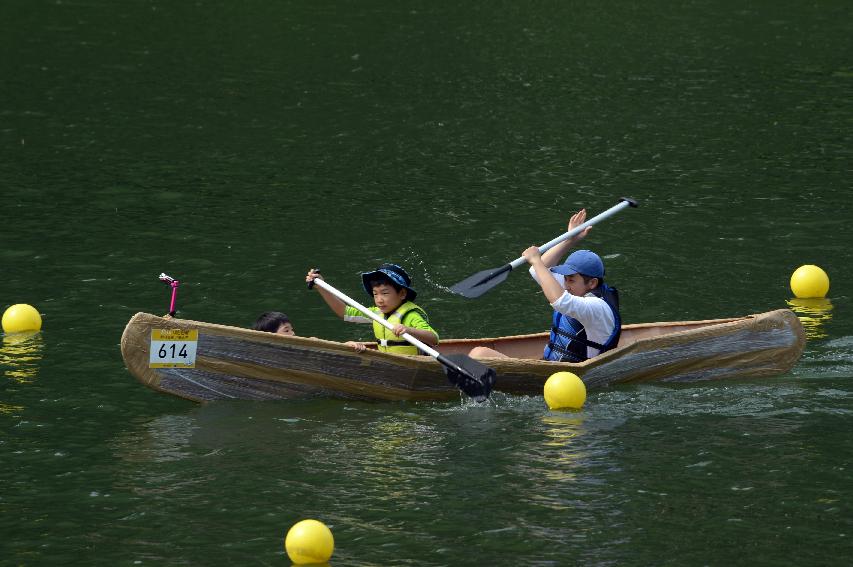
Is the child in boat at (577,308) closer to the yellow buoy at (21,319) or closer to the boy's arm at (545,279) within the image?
the boy's arm at (545,279)

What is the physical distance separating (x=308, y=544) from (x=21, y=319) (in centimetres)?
705

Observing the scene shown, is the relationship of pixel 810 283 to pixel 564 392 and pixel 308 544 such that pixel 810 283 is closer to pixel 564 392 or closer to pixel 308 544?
pixel 564 392

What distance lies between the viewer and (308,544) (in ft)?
33.7

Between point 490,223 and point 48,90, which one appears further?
point 48,90

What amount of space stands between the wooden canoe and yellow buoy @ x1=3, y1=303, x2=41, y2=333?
341 cm

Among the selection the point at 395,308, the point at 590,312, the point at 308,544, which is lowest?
the point at 308,544

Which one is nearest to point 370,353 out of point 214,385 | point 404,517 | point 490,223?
point 214,385

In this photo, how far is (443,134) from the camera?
26359 mm

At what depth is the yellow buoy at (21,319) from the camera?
16266mm

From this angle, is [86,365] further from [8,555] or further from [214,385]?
[8,555]

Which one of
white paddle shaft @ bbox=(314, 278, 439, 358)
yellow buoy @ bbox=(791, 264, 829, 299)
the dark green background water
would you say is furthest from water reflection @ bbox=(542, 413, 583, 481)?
yellow buoy @ bbox=(791, 264, 829, 299)

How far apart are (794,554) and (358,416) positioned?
174 inches

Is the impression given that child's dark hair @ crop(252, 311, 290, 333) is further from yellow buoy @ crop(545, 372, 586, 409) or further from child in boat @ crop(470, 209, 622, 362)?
yellow buoy @ crop(545, 372, 586, 409)

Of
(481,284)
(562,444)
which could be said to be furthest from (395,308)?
(562,444)
